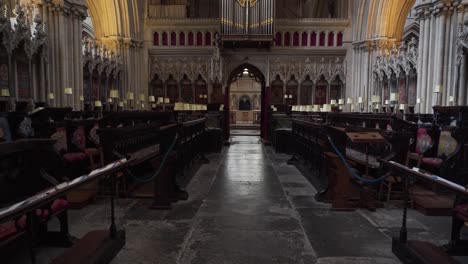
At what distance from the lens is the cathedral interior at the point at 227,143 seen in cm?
330

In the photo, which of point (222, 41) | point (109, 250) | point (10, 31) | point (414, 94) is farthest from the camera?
point (222, 41)

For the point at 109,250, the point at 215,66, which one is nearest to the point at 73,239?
the point at 109,250

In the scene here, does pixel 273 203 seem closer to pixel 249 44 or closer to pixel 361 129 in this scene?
pixel 361 129

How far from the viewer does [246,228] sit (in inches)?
160

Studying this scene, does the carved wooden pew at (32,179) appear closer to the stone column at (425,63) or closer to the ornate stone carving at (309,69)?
the stone column at (425,63)

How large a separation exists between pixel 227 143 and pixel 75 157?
841 cm

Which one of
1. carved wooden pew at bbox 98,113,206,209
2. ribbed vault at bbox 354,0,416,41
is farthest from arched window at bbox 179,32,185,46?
carved wooden pew at bbox 98,113,206,209

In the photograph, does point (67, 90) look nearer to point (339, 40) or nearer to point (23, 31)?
point (23, 31)

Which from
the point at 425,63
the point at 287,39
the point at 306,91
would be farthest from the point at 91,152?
the point at 287,39

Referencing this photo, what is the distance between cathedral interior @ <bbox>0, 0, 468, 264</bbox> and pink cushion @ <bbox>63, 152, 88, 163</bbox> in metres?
0.04

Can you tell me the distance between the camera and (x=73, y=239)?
3.43m

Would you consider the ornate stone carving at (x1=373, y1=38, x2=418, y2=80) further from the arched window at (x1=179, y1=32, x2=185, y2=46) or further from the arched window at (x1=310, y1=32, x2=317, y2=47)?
the arched window at (x1=179, y1=32, x2=185, y2=46)

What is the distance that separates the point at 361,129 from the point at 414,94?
9828 mm

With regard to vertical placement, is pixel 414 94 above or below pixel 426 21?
below
